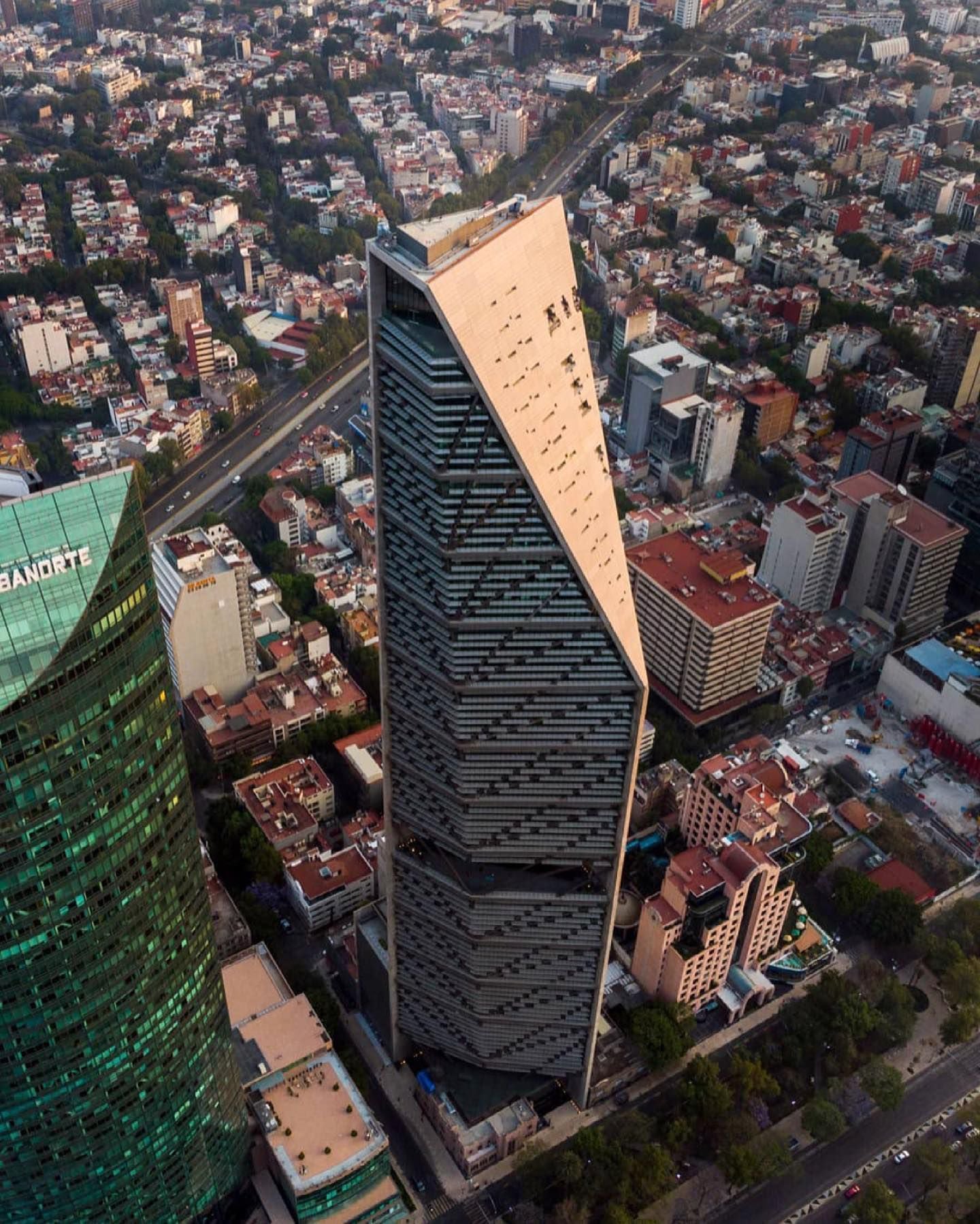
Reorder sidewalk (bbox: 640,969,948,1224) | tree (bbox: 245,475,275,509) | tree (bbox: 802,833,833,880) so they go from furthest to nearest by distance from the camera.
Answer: tree (bbox: 245,475,275,509), tree (bbox: 802,833,833,880), sidewalk (bbox: 640,969,948,1224)

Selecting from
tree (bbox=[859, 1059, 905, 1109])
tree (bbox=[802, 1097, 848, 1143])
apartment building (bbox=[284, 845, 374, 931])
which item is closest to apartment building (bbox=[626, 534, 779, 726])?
apartment building (bbox=[284, 845, 374, 931])

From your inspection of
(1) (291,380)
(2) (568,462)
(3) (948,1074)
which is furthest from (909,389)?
(2) (568,462)

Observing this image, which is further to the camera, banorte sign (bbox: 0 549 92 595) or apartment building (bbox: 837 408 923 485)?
apartment building (bbox: 837 408 923 485)

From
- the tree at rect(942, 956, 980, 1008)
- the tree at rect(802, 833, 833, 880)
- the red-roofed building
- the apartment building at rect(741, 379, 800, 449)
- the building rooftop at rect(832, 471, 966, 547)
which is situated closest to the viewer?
the tree at rect(942, 956, 980, 1008)

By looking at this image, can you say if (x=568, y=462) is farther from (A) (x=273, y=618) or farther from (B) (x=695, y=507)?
(B) (x=695, y=507)

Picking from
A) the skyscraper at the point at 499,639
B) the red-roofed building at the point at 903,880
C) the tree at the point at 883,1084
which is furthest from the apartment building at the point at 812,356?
the skyscraper at the point at 499,639

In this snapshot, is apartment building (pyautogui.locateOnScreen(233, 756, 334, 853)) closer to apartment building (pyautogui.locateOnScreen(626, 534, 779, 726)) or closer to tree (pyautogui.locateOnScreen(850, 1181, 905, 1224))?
apartment building (pyautogui.locateOnScreen(626, 534, 779, 726))

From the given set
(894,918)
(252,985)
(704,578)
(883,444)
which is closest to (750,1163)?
(894,918)

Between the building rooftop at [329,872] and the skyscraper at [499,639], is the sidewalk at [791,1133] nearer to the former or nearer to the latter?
the skyscraper at [499,639]
